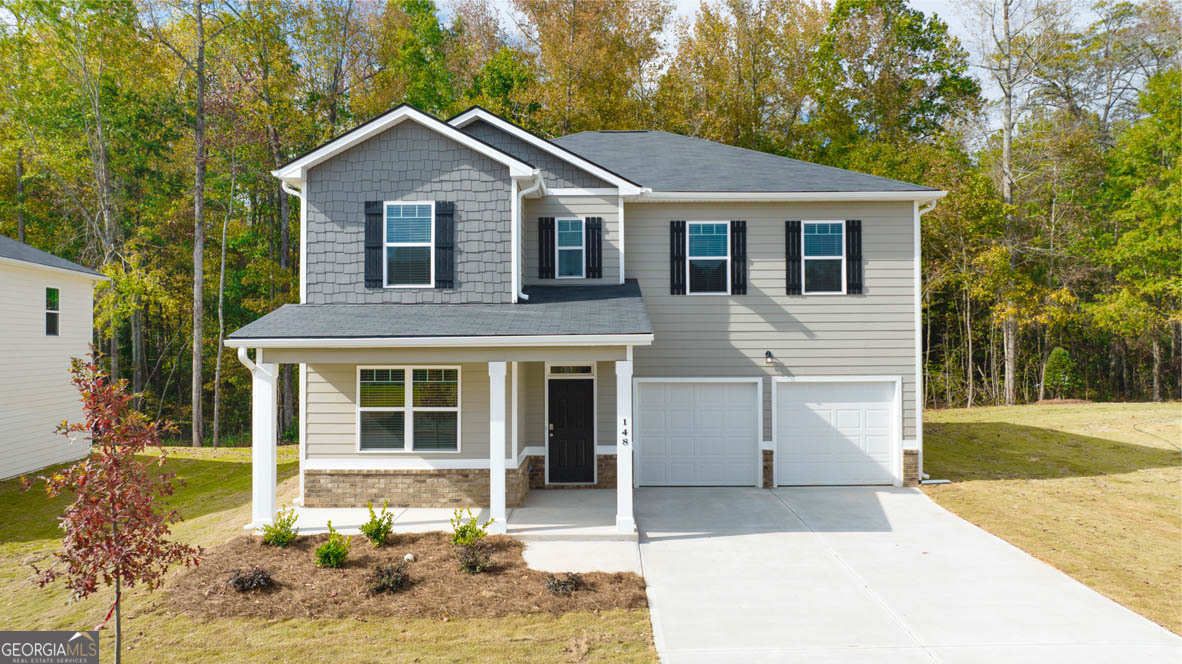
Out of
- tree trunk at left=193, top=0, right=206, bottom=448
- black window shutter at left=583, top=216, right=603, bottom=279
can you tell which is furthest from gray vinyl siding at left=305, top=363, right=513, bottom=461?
tree trunk at left=193, top=0, right=206, bottom=448

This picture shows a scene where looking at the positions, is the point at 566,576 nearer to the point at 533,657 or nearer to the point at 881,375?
the point at 533,657

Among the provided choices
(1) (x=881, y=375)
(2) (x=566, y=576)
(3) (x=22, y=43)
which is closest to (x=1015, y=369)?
(1) (x=881, y=375)

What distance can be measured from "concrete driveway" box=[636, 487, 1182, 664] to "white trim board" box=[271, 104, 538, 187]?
5929mm

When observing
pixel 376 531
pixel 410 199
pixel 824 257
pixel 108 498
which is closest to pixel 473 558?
pixel 376 531

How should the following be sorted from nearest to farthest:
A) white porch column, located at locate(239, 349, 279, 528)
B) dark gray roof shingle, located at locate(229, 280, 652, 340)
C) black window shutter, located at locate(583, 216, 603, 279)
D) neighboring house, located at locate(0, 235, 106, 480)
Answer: dark gray roof shingle, located at locate(229, 280, 652, 340)
white porch column, located at locate(239, 349, 279, 528)
black window shutter, located at locate(583, 216, 603, 279)
neighboring house, located at locate(0, 235, 106, 480)

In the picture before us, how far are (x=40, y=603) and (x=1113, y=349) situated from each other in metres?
33.0

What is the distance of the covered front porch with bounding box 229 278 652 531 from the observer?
354 inches

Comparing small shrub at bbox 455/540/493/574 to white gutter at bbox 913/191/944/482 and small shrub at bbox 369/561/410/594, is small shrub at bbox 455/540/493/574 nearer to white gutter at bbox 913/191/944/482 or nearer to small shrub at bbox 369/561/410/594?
small shrub at bbox 369/561/410/594

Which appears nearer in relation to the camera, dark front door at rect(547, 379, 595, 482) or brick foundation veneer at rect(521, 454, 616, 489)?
brick foundation veneer at rect(521, 454, 616, 489)

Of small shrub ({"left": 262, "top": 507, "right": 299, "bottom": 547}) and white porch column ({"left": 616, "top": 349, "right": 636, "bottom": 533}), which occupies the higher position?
white porch column ({"left": 616, "top": 349, "right": 636, "bottom": 533})

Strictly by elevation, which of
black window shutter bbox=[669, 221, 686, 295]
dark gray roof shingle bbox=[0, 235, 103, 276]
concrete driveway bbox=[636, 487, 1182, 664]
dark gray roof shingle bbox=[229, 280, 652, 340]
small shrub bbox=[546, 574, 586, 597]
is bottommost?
concrete driveway bbox=[636, 487, 1182, 664]

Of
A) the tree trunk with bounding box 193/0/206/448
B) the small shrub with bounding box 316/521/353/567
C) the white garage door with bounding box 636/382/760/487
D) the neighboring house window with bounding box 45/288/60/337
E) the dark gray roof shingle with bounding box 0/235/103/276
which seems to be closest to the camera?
the small shrub with bounding box 316/521/353/567

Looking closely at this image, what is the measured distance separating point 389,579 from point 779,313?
8.14 meters

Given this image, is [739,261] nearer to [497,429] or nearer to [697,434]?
[697,434]
